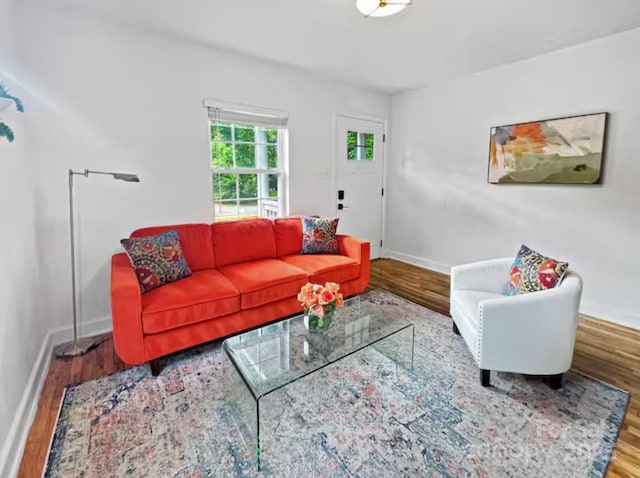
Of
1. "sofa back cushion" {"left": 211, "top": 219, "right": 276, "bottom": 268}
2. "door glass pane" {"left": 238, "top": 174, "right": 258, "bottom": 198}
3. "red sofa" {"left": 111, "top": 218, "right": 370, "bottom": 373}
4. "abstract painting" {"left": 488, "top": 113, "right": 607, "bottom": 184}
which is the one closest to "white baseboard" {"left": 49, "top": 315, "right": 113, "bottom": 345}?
"red sofa" {"left": 111, "top": 218, "right": 370, "bottom": 373}

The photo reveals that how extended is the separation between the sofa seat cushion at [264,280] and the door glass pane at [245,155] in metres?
1.19

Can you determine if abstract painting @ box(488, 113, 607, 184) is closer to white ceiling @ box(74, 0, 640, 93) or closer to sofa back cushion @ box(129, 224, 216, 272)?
white ceiling @ box(74, 0, 640, 93)

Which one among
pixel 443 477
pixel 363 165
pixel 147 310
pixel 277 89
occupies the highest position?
pixel 277 89

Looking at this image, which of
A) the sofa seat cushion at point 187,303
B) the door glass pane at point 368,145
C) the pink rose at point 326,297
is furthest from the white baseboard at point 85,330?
the door glass pane at point 368,145

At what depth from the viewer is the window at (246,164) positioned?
11.1 feet

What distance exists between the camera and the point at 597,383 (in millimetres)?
2098

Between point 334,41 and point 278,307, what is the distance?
7.76 ft

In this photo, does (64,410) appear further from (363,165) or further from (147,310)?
(363,165)

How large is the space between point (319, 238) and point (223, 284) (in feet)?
4.00

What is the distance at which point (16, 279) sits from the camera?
182 centimetres

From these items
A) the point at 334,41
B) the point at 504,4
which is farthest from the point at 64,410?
the point at 504,4

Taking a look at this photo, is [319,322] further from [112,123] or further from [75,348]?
[112,123]

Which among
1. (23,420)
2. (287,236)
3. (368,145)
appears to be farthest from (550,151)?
(23,420)

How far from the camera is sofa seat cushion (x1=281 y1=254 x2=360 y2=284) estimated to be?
9.56ft
